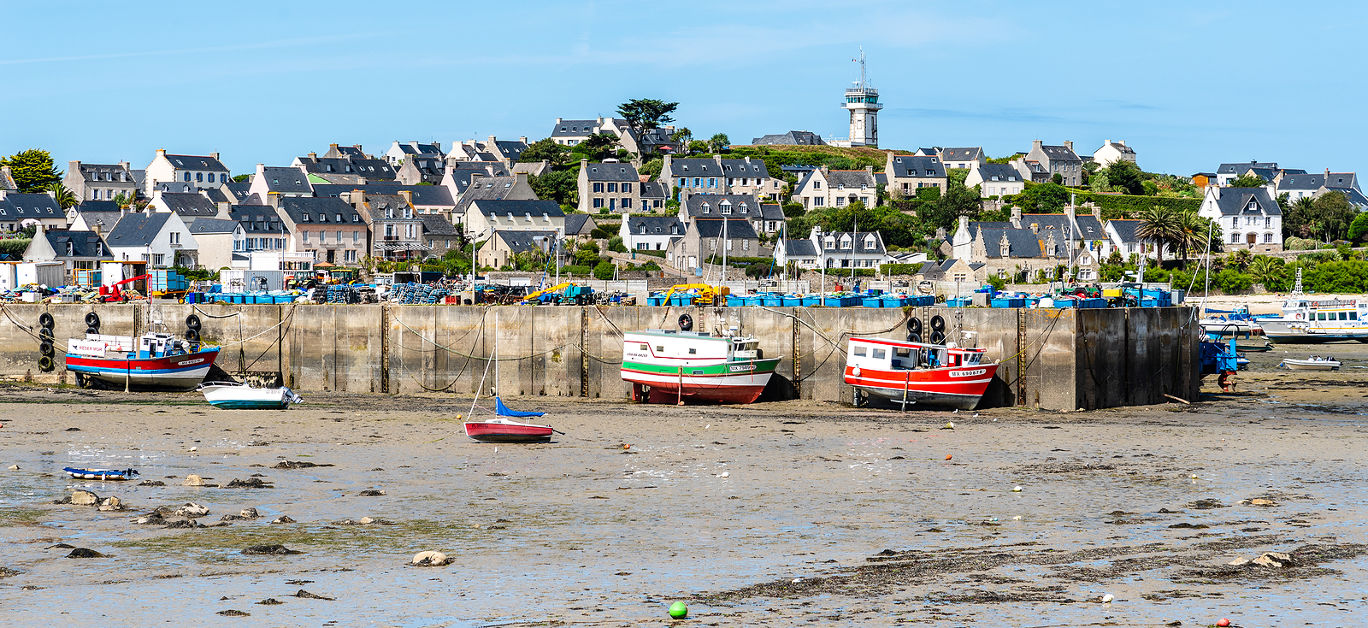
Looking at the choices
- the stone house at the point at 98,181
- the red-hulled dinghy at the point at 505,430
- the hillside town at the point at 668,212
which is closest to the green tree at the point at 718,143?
the hillside town at the point at 668,212

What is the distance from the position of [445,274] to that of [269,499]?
71.3 m

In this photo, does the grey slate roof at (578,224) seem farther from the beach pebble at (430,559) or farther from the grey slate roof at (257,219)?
the beach pebble at (430,559)

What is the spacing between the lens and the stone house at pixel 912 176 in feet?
424

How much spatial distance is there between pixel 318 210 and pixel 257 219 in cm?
633

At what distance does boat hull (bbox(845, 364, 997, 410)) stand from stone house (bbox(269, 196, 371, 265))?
241ft

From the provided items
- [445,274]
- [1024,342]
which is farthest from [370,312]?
[445,274]

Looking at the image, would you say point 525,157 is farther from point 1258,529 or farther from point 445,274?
point 1258,529

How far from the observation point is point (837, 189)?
122m

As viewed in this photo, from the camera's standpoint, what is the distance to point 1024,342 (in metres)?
36.8

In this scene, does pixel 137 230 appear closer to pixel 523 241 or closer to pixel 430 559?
pixel 523 241

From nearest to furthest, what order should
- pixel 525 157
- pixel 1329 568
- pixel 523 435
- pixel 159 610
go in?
1. pixel 159 610
2. pixel 1329 568
3. pixel 523 435
4. pixel 525 157

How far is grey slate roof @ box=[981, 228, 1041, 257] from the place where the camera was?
96750 millimetres

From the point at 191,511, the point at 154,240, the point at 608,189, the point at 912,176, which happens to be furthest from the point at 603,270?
the point at 191,511

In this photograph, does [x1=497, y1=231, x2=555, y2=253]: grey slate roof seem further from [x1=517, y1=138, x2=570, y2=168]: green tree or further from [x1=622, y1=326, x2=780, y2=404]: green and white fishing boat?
[x1=622, y1=326, x2=780, y2=404]: green and white fishing boat
